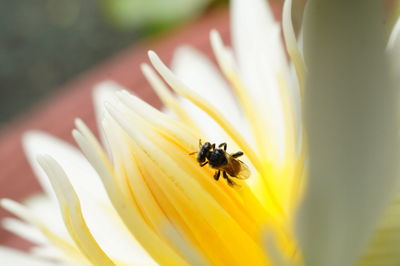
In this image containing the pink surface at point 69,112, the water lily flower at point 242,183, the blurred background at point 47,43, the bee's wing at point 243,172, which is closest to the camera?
the water lily flower at point 242,183

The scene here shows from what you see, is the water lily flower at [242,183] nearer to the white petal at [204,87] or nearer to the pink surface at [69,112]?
the white petal at [204,87]

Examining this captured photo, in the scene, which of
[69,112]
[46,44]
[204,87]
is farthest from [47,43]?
[204,87]

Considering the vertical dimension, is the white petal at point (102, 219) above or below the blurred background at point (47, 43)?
below

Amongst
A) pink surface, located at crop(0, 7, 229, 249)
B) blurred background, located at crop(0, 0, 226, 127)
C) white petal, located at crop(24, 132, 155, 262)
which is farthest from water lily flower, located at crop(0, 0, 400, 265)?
blurred background, located at crop(0, 0, 226, 127)

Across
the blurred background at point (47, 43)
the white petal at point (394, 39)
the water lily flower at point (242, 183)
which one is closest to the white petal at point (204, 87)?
the water lily flower at point (242, 183)

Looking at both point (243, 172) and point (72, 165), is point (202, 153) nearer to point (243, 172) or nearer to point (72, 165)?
point (243, 172)

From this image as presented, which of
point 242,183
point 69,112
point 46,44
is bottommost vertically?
point 242,183

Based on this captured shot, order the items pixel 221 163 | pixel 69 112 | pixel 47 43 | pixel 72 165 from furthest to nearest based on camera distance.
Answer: pixel 47 43 < pixel 69 112 < pixel 72 165 < pixel 221 163
